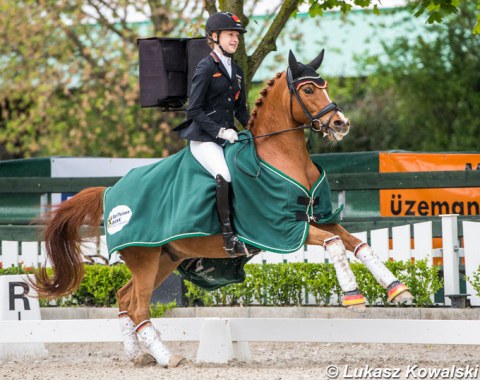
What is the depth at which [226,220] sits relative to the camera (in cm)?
724

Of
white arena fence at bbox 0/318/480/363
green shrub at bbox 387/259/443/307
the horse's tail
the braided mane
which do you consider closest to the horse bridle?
the braided mane

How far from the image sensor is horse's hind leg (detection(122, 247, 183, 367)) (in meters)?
7.76

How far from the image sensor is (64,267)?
27.6ft

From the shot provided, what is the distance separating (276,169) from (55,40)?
50.8 feet

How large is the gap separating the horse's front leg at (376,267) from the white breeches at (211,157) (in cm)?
91

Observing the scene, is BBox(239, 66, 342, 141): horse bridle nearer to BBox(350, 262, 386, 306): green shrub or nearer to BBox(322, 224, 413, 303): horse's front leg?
BBox(322, 224, 413, 303): horse's front leg

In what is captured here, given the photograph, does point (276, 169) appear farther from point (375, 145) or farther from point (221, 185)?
point (375, 145)

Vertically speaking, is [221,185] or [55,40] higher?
[55,40]

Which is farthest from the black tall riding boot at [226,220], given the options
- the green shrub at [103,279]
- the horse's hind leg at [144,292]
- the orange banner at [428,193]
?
the orange banner at [428,193]

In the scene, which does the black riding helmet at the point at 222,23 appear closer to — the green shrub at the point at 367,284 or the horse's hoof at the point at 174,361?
the horse's hoof at the point at 174,361

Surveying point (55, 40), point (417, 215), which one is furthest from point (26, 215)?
point (55, 40)

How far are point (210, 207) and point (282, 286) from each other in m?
3.47

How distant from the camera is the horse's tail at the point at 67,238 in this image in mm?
8336

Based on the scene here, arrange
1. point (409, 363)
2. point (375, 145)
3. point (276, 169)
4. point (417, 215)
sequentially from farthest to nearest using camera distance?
1. point (375, 145)
2. point (417, 215)
3. point (409, 363)
4. point (276, 169)
